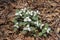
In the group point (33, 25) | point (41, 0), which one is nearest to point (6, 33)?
point (33, 25)

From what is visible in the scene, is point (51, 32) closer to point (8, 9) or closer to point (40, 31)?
point (40, 31)

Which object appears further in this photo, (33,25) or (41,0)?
(41,0)

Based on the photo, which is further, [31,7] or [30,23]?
[31,7]

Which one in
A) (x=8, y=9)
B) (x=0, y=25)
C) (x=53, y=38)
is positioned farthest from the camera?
(x=8, y=9)
